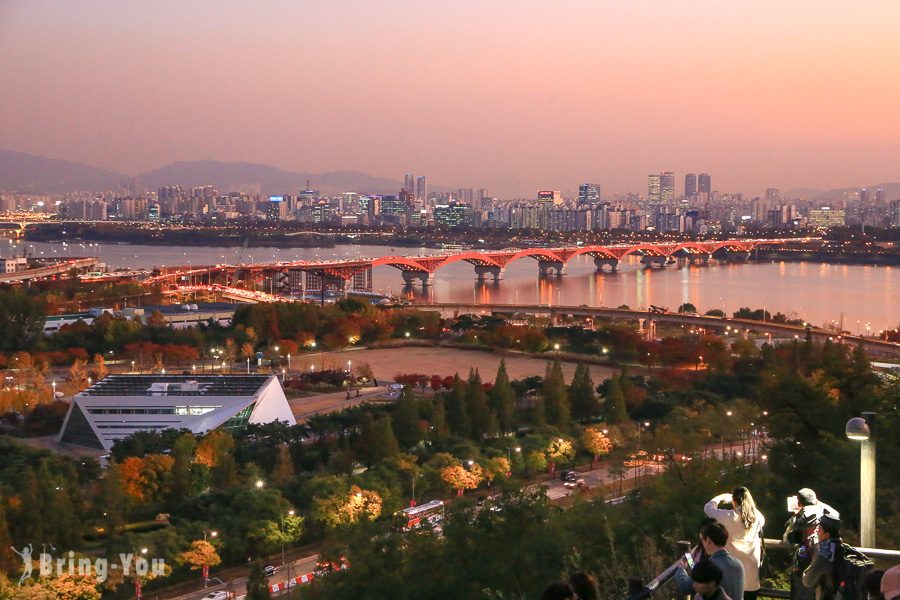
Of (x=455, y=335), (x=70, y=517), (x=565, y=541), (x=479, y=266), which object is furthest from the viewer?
(x=479, y=266)

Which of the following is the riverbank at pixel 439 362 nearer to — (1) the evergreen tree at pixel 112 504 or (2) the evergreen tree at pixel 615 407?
(2) the evergreen tree at pixel 615 407

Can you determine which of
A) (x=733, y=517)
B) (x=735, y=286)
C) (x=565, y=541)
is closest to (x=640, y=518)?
(x=565, y=541)

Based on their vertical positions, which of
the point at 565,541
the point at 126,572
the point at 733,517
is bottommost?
the point at 126,572

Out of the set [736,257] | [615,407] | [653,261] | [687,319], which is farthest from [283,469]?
[736,257]

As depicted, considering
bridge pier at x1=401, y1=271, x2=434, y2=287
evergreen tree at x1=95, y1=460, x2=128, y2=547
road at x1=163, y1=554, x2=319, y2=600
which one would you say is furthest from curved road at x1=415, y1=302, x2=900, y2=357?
evergreen tree at x1=95, y1=460, x2=128, y2=547

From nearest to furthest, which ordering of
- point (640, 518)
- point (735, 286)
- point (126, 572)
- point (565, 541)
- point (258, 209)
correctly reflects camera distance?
point (565, 541) → point (640, 518) → point (126, 572) → point (735, 286) → point (258, 209)

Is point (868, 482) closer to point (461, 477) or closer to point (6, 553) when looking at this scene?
point (6, 553)

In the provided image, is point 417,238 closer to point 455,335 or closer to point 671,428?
point 455,335
